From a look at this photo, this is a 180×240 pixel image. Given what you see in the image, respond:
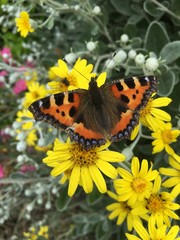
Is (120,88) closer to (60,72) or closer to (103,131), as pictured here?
(103,131)

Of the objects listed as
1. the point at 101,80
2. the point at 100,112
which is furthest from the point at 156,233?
the point at 101,80

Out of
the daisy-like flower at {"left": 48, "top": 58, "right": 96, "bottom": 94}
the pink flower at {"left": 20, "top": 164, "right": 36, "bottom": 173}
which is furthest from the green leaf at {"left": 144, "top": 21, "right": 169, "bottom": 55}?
the pink flower at {"left": 20, "top": 164, "right": 36, "bottom": 173}

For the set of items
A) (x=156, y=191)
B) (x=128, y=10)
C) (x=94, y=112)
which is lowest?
(x=156, y=191)

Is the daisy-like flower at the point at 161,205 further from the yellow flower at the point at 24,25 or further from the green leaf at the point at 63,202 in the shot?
the yellow flower at the point at 24,25

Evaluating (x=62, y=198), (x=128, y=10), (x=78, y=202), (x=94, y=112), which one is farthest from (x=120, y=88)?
(x=78, y=202)

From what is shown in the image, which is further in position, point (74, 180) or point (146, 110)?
point (146, 110)

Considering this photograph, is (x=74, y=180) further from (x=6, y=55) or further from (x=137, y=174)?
(x=6, y=55)
